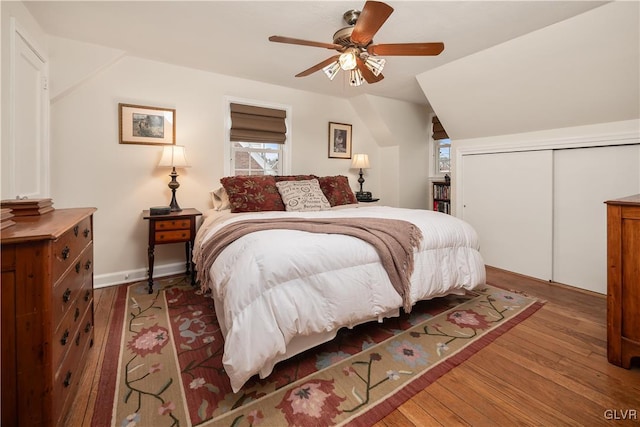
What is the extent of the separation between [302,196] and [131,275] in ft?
6.40

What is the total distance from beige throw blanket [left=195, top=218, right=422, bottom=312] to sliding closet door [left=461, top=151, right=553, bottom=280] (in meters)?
1.97

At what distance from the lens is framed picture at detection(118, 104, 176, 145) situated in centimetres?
285

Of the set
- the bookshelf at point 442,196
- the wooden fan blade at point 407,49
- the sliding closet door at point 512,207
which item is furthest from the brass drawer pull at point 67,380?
the bookshelf at point 442,196

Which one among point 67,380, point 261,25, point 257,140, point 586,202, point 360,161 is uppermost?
point 261,25

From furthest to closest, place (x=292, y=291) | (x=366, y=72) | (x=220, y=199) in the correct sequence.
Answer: (x=220, y=199) < (x=366, y=72) < (x=292, y=291)

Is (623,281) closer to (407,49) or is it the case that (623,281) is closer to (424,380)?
(424,380)

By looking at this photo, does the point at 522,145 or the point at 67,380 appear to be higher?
the point at 522,145

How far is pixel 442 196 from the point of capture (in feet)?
15.1

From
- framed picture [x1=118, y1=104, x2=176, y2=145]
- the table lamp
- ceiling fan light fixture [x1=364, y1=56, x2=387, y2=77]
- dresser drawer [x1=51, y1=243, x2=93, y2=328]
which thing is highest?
ceiling fan light fixture [x1=364, y1=56, x2=387, y2=77]

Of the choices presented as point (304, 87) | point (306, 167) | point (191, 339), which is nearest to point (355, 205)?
point (306, 167)

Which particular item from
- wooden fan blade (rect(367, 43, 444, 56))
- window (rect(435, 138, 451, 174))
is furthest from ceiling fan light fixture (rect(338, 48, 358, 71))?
window (rect(435, 138, 451, 174))

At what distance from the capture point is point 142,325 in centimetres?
205

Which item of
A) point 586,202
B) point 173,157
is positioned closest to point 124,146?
point 173,157

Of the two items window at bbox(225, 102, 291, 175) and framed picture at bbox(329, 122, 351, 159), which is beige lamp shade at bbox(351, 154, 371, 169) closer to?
framed picture at bbox(329, 122, 351, 159)
